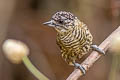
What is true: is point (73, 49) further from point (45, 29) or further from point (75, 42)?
point (45, 29)

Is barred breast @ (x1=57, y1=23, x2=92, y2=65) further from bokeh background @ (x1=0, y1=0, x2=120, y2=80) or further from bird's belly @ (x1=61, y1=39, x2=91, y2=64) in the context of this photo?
bokeh background @ (x1=0, y1=0, x2=120, y2=80)

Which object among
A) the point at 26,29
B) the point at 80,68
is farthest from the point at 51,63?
the point at 80,68

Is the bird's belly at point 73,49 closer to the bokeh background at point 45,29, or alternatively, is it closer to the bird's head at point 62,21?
the bird's head at point 62,21

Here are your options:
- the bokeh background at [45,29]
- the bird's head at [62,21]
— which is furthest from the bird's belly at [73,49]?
the bokeh background at [45,29]

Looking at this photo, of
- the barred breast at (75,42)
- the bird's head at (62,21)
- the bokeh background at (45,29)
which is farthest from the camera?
the bokeh background at (45,29)

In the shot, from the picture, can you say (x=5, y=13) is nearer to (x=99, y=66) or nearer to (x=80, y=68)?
(x=99, y=66)

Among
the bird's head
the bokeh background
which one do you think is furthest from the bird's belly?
the bokeh background

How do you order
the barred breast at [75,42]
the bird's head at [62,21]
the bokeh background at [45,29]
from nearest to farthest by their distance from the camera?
Result: the bird's head at [62,21]
the barred breast at [75,42]
the bokeh background at [45,29]
